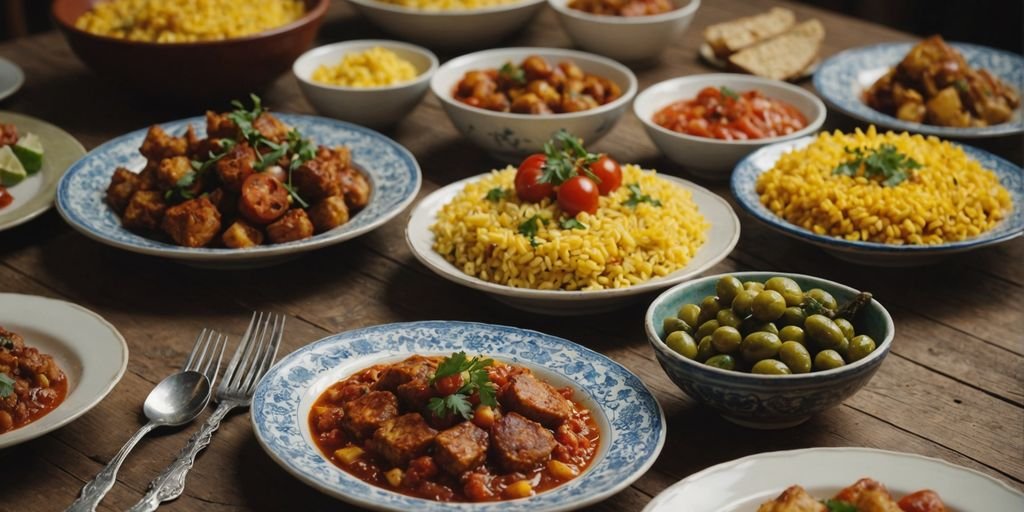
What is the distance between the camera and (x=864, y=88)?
4680 mm

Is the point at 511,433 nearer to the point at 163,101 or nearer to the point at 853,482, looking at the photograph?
the point at 853,482

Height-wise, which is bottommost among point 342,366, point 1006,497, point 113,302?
Result: point 113,302

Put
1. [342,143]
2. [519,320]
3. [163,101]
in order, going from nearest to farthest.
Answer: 1. [519,320]
2. [342,143]
3. [163,101]

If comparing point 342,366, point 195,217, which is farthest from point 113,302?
point 342,366

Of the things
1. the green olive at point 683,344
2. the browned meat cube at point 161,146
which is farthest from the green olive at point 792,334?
the browned meat cube at point 161,146

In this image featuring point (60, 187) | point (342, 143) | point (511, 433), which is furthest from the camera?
point (342, 143)

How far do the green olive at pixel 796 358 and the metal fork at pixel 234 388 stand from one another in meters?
1.32

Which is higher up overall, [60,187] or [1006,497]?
[1006,497]

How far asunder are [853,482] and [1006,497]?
0.96 ft

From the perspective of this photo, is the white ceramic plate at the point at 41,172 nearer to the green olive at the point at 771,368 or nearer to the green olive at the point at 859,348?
the green olive at the point at 771,368

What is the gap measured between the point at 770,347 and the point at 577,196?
3.06 ft

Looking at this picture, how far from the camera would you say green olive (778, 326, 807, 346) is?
2480 mm

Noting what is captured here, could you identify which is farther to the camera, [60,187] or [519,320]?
[60,187]

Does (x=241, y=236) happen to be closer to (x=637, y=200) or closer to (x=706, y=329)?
(x=637, y=200)
